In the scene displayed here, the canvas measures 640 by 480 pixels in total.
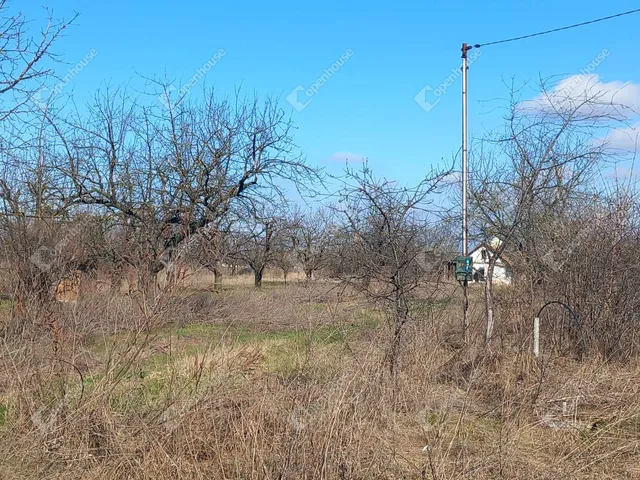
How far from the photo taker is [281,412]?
13.4ft

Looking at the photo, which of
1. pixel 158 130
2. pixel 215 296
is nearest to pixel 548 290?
pixel 215 296

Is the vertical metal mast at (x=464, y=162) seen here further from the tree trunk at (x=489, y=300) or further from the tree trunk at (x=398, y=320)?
the tree trunk at (x=398, y=320)

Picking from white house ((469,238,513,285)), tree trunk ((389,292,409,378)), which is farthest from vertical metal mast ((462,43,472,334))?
tree trunk ((389,292,409,378))

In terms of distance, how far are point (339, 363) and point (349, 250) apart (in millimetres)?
1701

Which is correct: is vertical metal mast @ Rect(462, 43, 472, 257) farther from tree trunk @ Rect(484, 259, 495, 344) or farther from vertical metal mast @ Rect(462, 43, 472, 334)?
tree trunk @ Rect(484, 259, 495, 344)

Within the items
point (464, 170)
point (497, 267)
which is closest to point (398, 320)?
point (464, 170)

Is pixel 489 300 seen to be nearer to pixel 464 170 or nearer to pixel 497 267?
pixel 497 267

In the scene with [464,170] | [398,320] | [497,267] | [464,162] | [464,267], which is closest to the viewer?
[398,320]

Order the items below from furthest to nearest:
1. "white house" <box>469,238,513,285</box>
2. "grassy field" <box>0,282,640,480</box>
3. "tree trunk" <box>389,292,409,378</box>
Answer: "white house" <box>469,238,513,285</box> → "tree trunk" <box>389,292,409,378</box> → "grassy field" <box>0,282,640,480</box>

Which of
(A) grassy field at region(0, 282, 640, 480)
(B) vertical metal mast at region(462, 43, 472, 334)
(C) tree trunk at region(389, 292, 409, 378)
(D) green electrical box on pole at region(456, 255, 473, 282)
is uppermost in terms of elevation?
(B) vertical metal mast at region(462, 43, 472, 334)

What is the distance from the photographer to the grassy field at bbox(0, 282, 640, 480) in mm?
3676

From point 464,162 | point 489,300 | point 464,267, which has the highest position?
point 464,162

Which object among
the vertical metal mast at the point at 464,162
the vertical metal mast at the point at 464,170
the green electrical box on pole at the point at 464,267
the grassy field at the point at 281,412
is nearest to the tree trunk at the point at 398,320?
the grassy field at the point at 281,412

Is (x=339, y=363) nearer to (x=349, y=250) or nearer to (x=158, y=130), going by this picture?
(x=349, y=250)
